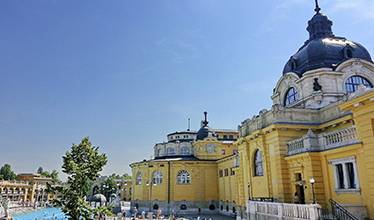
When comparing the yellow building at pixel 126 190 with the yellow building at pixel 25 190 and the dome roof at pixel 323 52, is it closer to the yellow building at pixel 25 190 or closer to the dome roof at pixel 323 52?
the yellow building at pixel 25 190

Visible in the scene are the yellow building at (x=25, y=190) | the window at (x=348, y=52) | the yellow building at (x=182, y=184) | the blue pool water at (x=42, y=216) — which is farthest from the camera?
the yellow building at (x=25, y=190)

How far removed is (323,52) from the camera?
87.2 ft

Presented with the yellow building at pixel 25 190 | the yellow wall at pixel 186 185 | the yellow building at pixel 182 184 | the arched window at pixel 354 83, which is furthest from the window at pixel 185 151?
the yellow building at pixel 25 190

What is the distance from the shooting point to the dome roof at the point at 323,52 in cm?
2634

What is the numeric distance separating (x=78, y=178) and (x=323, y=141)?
14323 millimetres

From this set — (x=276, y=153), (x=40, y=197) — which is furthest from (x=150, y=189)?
A: (x=40, y=197)

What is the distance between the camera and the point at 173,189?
47.2 meters

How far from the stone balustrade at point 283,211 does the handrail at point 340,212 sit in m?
1.52

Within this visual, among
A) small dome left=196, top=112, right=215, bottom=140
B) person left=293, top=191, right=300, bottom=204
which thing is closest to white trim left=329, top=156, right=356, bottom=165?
person left=293, top=191, right=300, bottom=204

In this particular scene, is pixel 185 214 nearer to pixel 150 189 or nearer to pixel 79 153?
pixel 150 189

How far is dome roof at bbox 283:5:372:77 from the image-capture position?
1037 inches

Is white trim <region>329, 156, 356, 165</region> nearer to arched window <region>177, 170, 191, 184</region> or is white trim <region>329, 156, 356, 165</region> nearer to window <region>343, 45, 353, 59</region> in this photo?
window <region>343, 45, 353, 59</region>

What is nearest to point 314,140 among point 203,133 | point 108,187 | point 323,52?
point 323,52

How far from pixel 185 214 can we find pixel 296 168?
2736 cm
